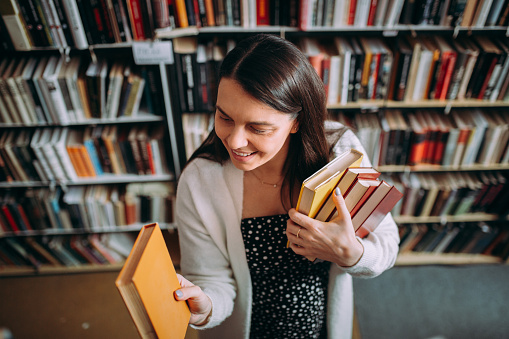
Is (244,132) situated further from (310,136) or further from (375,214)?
(375,214)

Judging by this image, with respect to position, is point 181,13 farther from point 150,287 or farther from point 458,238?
point 458,238

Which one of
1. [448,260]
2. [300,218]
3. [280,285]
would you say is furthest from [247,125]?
[448,260]

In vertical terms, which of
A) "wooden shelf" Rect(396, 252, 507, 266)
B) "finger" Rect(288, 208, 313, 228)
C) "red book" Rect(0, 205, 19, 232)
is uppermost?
"finger" Rect(288, 208, 313, 228)

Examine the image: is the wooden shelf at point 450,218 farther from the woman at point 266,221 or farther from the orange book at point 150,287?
the orange book at point 150,287

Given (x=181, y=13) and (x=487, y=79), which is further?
(x=487, y=79)

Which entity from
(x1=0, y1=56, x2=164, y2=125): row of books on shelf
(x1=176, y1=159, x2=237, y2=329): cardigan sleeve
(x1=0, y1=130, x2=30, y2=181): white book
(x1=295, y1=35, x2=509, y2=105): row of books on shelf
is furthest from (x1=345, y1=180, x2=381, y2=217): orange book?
(x1=0, y1=130, x2=30, y2=181): white book

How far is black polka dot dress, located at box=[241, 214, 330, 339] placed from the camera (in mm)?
1010

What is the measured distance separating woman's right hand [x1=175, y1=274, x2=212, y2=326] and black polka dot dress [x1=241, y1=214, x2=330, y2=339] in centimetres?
22

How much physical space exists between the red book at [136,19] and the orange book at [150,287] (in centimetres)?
117

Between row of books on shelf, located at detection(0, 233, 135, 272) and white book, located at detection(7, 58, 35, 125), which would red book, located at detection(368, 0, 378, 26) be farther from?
row of books on shelf, located at detection(0, 233, 135, 272)

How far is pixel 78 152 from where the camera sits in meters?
1.76

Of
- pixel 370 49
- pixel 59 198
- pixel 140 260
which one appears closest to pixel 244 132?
pixel 140 260

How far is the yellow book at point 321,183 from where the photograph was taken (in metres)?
0.71

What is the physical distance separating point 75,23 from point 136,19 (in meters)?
0.26
